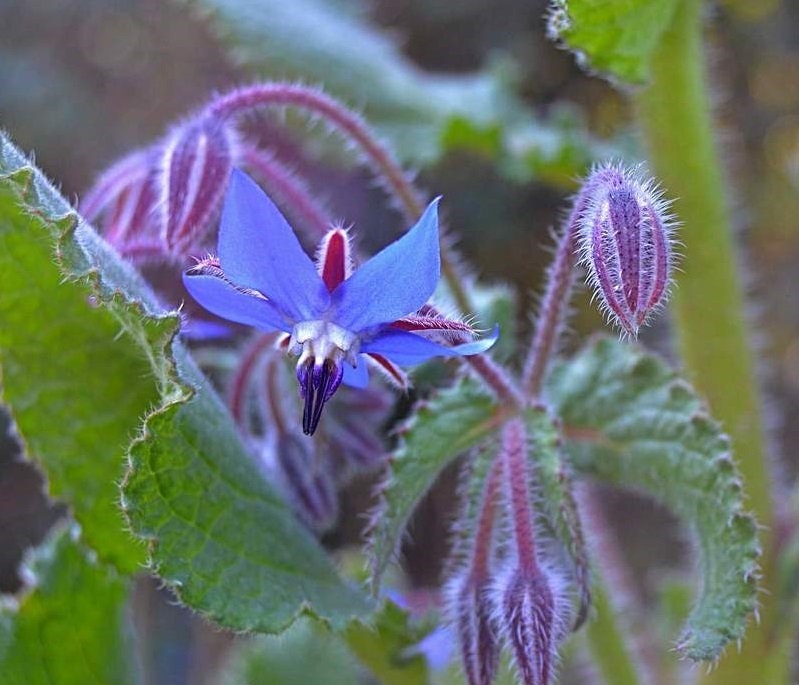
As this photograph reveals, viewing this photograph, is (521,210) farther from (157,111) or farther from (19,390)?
(19,390)

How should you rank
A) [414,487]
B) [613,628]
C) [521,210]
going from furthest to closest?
[521,210] → [613,628] → [414,487]

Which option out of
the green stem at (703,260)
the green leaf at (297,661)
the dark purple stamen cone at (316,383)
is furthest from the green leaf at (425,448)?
the green leaf at (297,661)

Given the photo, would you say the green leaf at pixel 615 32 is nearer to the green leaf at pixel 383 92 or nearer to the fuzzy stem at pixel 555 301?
the fuzzy stem at pixel 555 301

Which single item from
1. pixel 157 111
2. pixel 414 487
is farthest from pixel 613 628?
pixel 157 111

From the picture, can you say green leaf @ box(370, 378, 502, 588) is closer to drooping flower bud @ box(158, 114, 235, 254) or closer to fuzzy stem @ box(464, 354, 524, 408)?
fuzzy stem @ box(464, 354, 524, 408)

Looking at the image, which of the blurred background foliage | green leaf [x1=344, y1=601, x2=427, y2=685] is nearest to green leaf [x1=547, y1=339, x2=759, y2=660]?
green leaf [x1=344, y1=601, x2=427, y2=685]
